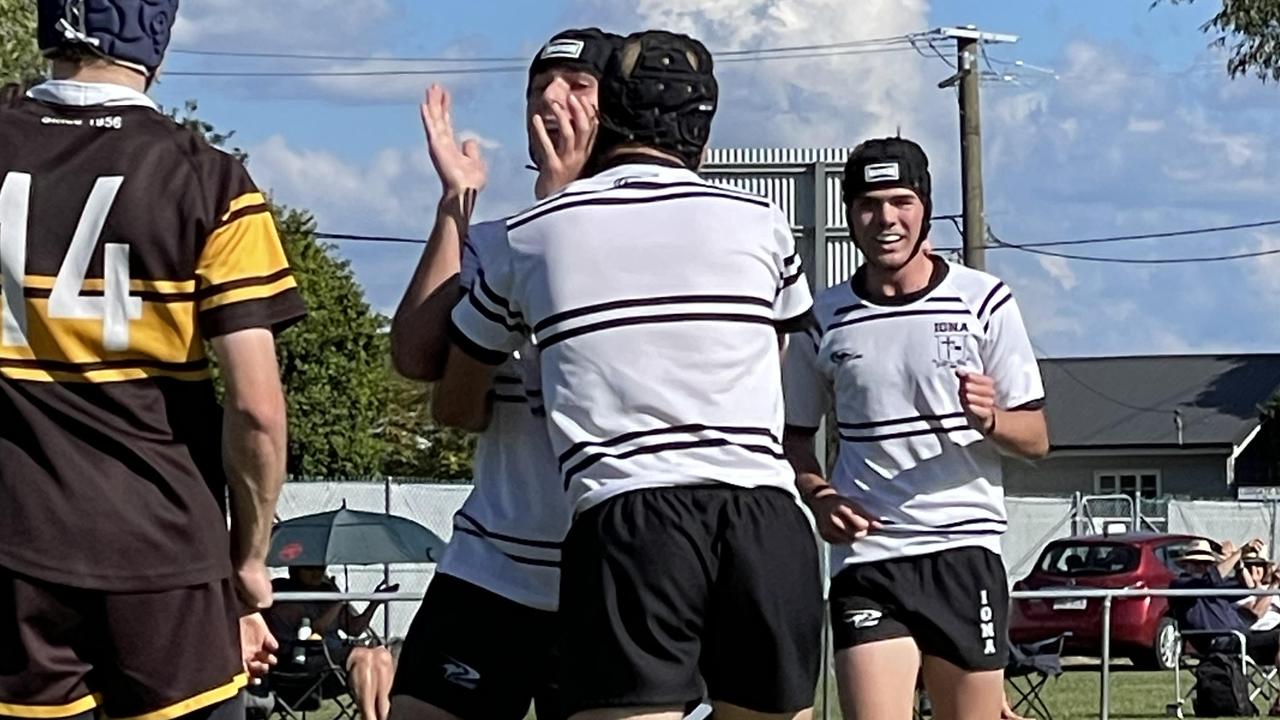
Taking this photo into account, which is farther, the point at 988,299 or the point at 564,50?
the point at 988,299

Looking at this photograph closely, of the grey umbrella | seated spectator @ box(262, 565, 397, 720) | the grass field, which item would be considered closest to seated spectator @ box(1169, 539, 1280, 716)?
the grass field

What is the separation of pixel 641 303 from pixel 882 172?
2.63 metres

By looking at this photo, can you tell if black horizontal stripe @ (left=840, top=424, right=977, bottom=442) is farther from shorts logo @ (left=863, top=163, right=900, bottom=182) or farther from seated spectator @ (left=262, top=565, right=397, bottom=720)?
seated spectator @ (left=262, top=565, right=397, bottom=720)

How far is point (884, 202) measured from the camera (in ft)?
24.3

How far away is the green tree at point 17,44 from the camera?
21094mm

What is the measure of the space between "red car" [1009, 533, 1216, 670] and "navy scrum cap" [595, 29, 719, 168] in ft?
57.2

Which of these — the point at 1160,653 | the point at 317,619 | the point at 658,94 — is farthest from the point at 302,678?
the point at 1160,653

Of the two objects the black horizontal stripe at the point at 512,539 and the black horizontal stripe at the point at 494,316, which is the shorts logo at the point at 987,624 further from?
the black horizontal stripe at the point at 494,316

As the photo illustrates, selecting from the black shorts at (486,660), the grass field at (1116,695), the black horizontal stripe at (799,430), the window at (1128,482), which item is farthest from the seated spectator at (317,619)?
the window at (1128,482)

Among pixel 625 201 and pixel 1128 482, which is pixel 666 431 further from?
pixel 1128 482

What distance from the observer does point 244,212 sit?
4699mm

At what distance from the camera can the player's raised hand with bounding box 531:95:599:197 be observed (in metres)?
5.41

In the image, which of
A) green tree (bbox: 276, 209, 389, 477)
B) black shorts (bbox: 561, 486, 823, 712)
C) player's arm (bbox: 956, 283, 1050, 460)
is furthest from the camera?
green tree (bbox: 276, 209, 389, 477)

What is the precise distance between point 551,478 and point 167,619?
109 centimetres
